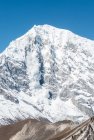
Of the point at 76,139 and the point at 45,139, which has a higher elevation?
the point at 45,139

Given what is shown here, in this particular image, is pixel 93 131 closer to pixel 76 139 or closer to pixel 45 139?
pixel 76 139

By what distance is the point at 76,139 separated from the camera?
418ft

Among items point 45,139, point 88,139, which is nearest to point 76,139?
point 88,139

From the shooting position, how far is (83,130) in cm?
13012

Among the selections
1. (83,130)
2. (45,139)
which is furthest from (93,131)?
(45,139)

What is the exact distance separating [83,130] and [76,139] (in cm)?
374

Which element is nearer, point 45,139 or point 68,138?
point 68,138

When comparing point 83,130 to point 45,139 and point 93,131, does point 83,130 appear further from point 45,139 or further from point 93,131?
point 45,139

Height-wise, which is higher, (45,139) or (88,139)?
(45,139)

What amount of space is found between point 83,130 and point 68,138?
13.5 feet

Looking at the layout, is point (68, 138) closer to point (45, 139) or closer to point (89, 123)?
point (89, 123)

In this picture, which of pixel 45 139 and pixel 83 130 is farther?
pixel 45 139

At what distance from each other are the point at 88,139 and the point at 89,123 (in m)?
5.27

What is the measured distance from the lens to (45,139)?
7864 inches
